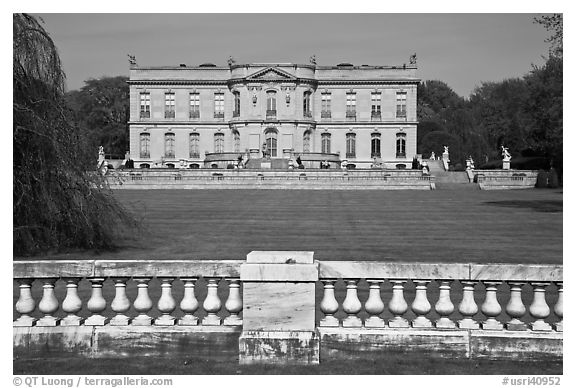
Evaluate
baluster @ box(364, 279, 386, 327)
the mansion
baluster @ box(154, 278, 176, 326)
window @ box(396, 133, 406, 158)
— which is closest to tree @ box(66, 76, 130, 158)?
the mansion

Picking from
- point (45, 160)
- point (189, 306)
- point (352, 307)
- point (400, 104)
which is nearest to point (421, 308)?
point (352, 307)

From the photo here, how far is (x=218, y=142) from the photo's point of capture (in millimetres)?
69500

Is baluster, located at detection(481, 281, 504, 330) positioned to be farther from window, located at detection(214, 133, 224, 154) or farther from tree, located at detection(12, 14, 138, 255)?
window, located at detection(214, 133, 224, 154)

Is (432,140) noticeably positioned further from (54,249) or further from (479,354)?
(479,354)

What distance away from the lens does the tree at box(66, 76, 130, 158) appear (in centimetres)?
7988

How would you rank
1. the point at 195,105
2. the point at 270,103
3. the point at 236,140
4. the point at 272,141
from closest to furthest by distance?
the point at 272,141 < the point at 270,103 < the point at 236,140 < the point at 195,105

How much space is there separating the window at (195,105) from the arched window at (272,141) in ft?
25.1

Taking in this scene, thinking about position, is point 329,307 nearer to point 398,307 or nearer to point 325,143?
point 398,307

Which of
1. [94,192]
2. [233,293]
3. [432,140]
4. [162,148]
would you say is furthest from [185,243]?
[432,140]

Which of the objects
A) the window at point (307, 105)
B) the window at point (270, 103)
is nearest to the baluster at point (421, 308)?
the window at point (270, 103)

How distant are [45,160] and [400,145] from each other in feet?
193

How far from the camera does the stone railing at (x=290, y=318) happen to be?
6.80 m

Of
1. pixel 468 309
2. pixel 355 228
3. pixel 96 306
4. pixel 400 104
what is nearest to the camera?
pixel 468 309

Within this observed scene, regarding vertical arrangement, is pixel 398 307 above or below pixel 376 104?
below
